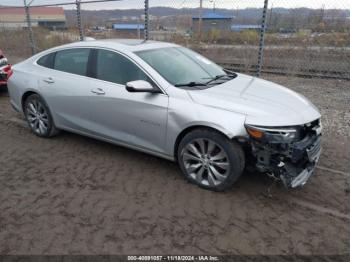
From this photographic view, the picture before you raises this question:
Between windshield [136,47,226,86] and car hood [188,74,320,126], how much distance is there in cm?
33

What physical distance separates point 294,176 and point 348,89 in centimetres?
595

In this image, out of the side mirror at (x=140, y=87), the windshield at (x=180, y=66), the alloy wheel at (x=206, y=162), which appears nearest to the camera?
the alloy wheel at (x=206, y=162)

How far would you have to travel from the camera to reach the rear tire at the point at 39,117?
4.71 m

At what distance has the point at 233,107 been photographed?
315 cm

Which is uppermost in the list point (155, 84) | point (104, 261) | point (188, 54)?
point (188, 54)

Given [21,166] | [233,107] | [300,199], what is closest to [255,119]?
[233,107]

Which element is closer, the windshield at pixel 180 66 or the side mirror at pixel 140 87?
the side mirror at pixel 140 87

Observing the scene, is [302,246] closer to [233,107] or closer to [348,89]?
[233,107]

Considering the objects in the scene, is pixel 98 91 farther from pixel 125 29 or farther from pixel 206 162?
pixel 125 29

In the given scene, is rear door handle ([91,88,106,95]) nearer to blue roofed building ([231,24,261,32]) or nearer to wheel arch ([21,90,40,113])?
wheel arch ([21,90,40,113])

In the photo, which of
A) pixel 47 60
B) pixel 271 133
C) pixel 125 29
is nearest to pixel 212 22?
pixel 125 29

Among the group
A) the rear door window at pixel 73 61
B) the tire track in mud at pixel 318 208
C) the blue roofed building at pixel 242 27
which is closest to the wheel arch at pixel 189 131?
the tire track in mud at pixel 318 208

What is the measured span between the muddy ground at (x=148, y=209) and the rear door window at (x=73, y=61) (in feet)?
3.91

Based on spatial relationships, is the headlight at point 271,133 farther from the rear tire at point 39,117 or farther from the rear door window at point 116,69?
the rear tire at point 39,117
